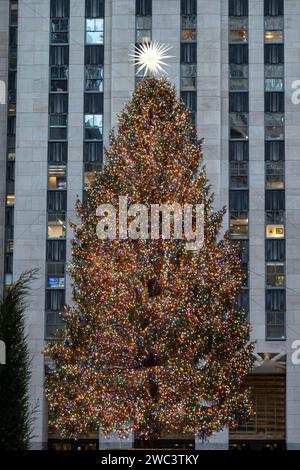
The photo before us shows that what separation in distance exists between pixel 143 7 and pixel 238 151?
11.6 meters

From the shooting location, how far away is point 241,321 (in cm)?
4531

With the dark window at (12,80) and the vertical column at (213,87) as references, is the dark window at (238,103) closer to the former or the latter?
the vertical column at (213,87)

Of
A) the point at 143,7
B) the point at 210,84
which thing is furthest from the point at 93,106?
the point at 210,84

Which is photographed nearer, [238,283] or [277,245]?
[238,283]

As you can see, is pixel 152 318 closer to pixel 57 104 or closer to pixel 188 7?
pixel 57 104

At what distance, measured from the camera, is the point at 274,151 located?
238ft

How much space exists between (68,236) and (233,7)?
18.8 meters

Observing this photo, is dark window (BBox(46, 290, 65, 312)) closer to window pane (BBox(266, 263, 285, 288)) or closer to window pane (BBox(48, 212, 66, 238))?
window pane (BBox(48, 212, 66, 238))

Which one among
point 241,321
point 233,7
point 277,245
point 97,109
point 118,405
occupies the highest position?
point 233,7

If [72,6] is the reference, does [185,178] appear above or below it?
below

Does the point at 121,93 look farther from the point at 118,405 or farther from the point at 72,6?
the point at 118,405

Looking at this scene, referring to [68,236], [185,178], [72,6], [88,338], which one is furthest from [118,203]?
[72,6]

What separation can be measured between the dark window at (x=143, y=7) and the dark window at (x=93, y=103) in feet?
19.9

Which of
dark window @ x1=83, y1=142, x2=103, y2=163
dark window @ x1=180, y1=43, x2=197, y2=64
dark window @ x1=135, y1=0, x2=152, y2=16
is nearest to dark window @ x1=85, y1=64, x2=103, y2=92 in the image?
dark window @ x1=83, y1=142, x2=103, y2=163
